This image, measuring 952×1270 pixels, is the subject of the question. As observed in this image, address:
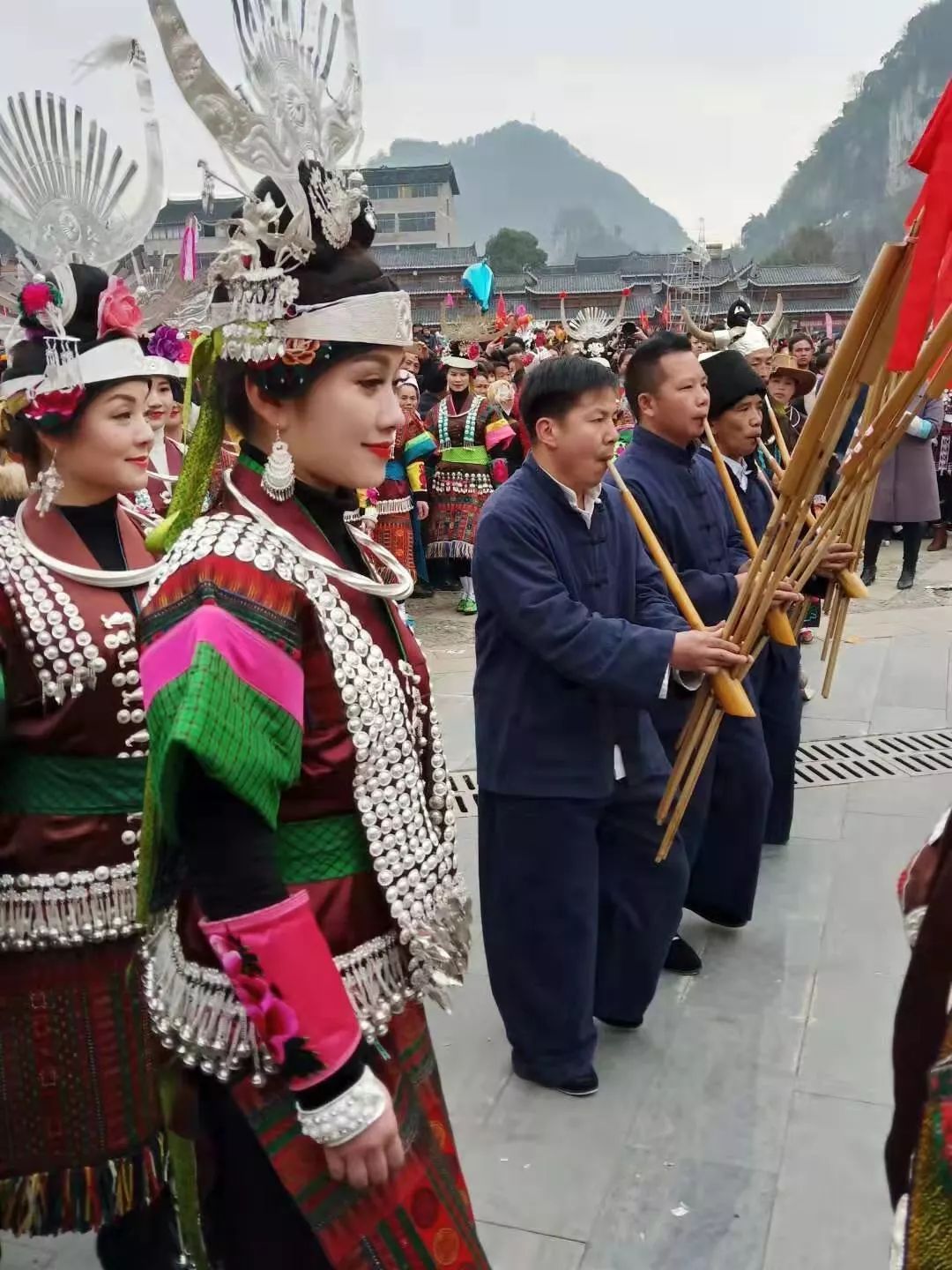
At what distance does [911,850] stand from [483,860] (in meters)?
1.90

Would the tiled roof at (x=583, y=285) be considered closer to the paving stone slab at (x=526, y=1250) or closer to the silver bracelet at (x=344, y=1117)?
the paving stone slab at (x=526, y=1250)

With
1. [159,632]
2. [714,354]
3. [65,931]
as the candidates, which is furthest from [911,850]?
[159,632]

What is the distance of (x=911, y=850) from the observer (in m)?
3.89

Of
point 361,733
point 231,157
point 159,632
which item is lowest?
point 361,733

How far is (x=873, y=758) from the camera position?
4770mm

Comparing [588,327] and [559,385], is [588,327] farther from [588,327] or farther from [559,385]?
[559,385]

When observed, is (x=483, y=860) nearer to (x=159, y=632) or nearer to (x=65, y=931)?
(x=65, y=931)

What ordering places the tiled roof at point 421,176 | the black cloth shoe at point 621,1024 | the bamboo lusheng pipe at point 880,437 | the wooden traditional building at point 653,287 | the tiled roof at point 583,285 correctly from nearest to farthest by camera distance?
the bamboo lusheng pipe at point 880,437
the black cloth shoe at point 621,1024
the wooden traditional building at point 653,287
the tiled roof at point 583,285
the tiled roof at point 421,176

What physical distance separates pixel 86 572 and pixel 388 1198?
45.6 inches

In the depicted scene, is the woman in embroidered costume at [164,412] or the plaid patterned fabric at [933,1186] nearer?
the plaid patterned fabric at [933,1186]

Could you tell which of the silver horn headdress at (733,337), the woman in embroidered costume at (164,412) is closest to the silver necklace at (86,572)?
the woman in embroidered costume at (164,412)

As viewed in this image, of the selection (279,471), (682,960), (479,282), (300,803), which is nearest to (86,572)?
(279,471)

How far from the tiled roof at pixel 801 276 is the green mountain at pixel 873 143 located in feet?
137

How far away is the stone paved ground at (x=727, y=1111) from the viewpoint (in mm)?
2197
